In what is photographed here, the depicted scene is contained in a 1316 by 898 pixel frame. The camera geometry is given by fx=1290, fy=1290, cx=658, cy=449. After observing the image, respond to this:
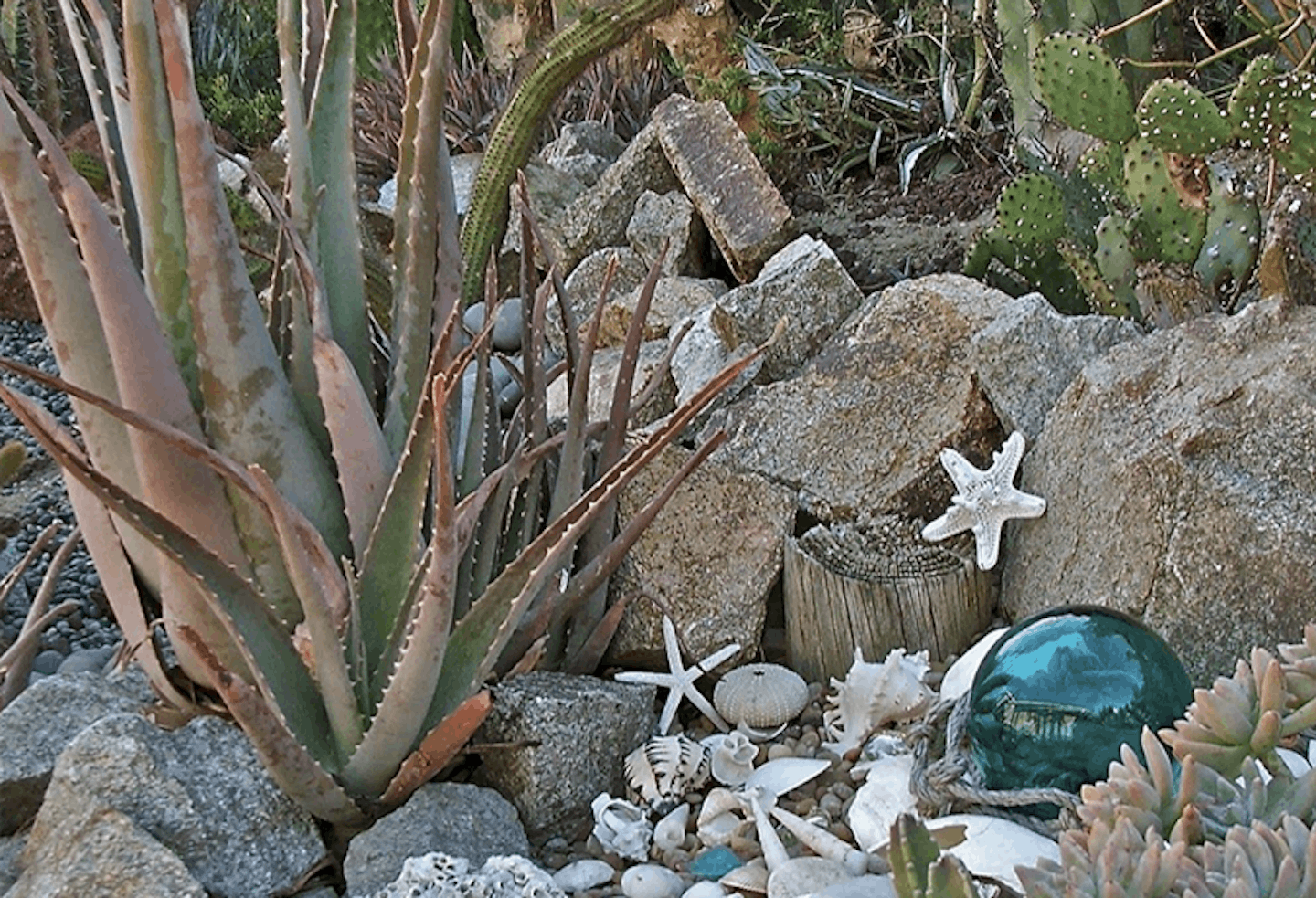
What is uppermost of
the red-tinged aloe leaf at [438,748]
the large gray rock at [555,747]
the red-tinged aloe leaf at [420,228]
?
the red-tinged aloe leaf at [420,228]

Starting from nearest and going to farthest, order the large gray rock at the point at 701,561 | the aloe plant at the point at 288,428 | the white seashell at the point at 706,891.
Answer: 1. the aloe plant at the point at 288,428
2. the white seashell at the point at 706,891
3. the large gray rock at the point at 701,561

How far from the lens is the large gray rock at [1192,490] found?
156 centimetres

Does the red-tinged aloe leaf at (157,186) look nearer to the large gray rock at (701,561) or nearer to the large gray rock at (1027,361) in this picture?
the large gray rock at (701,561)

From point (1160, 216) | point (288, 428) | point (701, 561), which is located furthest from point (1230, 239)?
point (288, 428)

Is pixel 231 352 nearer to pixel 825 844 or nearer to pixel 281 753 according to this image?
pixel 281 753

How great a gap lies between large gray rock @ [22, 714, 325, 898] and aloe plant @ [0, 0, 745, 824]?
67 millimetres

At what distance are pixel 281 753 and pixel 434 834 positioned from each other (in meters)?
0.18

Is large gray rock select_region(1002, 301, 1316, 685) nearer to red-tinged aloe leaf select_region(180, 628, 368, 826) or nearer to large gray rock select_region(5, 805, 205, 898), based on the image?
red-tinged aloe leaf select_region(180, 628, 368, 826)

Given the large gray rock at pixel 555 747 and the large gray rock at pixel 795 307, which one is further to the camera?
the large gray rock at pixel 795 307

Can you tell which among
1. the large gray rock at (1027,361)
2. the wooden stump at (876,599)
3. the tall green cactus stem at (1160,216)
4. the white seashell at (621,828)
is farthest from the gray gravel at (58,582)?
the tall green cactus stem at (1160,216)

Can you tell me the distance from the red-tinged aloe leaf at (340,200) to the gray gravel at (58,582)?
0.98 meters

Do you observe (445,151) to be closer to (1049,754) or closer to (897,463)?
(897,463)

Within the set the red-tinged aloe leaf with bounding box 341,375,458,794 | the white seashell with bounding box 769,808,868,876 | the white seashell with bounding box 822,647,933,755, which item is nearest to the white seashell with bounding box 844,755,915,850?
the white seashell with bounding box 769,808,868,876

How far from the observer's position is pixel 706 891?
4.43ft
